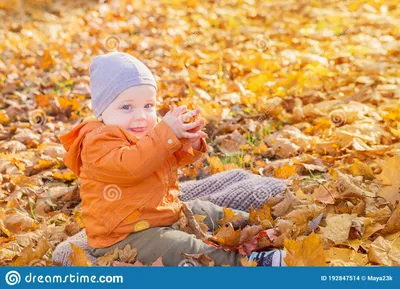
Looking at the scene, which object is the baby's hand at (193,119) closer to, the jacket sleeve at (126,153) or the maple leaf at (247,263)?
the jacket sleeve at (126,153)

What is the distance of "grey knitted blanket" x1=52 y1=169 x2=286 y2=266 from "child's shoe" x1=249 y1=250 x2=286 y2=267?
2.30ft

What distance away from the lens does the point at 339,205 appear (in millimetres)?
3084

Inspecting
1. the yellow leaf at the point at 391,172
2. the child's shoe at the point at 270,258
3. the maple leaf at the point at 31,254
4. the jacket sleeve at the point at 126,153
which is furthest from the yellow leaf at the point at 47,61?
the child's shoe at the point at 270,258

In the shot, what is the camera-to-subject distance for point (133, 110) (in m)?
2.78

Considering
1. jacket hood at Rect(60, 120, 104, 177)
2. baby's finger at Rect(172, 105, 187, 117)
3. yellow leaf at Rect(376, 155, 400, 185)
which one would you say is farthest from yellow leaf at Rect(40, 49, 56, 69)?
yellow leaf at Rect(376, 155, 400, 185)

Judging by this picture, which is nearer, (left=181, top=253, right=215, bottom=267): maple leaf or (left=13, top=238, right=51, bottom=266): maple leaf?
(left=181, top=253, right=215, bottom=267): maple leaf

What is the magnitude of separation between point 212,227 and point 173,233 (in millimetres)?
395

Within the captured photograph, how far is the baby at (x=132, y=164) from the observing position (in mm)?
2631

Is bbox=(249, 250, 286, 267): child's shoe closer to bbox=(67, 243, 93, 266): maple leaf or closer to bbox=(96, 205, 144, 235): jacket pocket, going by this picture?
bbox=(96, 205, 144, 235): jacket pocket

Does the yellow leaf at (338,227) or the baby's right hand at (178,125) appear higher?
the baby's right hand at (178,125)

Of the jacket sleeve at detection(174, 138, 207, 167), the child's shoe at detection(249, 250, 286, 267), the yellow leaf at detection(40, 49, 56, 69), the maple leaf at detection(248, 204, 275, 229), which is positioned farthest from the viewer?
the yellow leaf at detection(40, 49, 56, 69)

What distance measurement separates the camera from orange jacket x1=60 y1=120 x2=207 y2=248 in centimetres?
262

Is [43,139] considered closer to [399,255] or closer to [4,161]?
[4,161]

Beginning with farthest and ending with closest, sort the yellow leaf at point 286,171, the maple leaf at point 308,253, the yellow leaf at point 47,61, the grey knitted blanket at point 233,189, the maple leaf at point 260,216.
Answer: the yellow leaf at point 47,61 → the yellow leaf at point 286,171 → the grey knitted blanket at point 233,189 → the maple leaf at point 260,216 → the maple leaf at point 308,253
